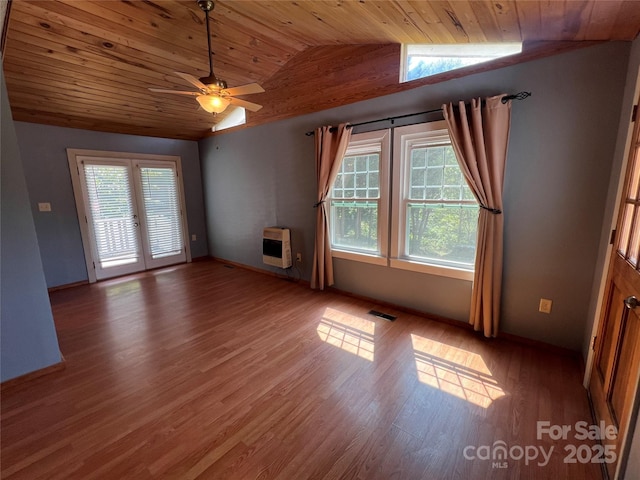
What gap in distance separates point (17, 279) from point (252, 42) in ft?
9.99

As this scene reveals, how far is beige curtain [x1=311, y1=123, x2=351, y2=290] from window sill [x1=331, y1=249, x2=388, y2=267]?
4.8 inches

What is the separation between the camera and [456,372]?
2096mm

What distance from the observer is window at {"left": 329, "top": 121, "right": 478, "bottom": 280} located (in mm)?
2686

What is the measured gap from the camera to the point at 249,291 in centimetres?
391

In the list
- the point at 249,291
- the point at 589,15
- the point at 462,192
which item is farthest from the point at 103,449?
the point at 589,15

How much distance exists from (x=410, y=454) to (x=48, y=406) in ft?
7.64

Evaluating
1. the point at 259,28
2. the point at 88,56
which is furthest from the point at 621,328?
the point at 88,56

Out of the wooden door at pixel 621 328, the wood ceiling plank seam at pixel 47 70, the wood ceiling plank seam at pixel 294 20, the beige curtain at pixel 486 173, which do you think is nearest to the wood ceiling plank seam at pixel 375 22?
the wood ceiling plank seam at pixel 294 20

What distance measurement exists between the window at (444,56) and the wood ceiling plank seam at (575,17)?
37 cm

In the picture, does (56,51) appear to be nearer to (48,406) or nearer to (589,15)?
(48,406)

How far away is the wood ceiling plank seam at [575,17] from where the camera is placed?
1499mm

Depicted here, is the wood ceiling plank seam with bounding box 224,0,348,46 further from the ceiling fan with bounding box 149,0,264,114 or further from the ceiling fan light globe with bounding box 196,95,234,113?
the ceiling fan light globe with bounding box 196,95,234,113

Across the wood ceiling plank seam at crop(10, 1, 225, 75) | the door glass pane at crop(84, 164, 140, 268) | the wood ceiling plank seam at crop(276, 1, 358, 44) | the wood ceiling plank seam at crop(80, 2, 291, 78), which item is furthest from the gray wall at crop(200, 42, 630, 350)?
the door glass pane at crop(84, 164, 140, 268)

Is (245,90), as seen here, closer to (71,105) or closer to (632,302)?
(632,302)
